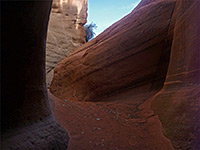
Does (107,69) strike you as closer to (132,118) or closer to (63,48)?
(132,118)

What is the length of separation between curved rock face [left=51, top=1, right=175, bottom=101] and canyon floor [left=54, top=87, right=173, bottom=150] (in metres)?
1.60

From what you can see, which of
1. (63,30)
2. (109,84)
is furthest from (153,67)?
(63,30)

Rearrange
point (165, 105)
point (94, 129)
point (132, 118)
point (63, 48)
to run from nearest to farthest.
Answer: point (94, 129) < point (165, 105) < point (132, 118) < point (63, 48)

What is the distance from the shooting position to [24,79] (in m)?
1.74

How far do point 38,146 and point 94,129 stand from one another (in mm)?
1339

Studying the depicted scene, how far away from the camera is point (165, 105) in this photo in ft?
10.4

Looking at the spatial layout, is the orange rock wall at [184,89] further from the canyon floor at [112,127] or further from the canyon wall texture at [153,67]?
the canyon floor at [112,127]

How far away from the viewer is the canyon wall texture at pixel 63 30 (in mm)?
10438

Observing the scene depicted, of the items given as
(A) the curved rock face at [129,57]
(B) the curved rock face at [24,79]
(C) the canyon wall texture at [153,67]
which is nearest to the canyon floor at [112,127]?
(C) the canyon wall texture at [153,67]

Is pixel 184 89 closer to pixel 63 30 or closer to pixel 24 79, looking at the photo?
pixel 24 79

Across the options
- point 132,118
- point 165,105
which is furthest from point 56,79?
point 165,105

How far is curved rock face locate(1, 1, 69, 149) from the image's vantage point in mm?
1484

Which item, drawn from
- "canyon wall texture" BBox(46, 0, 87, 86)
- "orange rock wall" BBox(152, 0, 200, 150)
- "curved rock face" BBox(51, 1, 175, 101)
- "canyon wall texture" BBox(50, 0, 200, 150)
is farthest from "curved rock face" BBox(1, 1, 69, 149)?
"canyon wall texture" BBox(46, 0, 87, 86)

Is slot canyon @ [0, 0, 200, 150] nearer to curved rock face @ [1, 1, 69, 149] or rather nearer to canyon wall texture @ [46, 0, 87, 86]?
curved rock face @ [1, 1, 69, 149]
